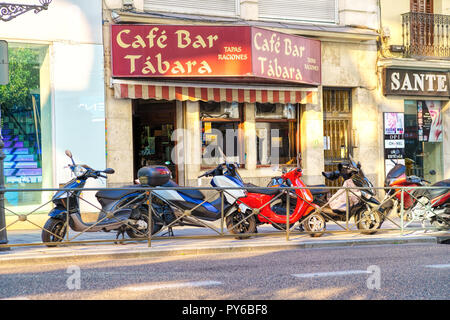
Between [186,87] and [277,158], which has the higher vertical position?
[186,87]

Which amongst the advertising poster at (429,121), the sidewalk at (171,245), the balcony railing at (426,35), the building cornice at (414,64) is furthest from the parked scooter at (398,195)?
the balcony railing at (426,35)

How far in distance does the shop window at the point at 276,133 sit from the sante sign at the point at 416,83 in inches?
115

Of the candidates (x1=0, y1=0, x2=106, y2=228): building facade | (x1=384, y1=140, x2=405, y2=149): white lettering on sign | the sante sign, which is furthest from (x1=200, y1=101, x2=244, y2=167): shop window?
the sante sign

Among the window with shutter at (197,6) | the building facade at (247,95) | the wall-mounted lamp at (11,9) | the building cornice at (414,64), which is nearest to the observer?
the wall-mounted lamp at (11,9)

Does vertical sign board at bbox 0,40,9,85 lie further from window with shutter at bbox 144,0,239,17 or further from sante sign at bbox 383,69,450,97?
sante sign at bbox 383,69,450,97

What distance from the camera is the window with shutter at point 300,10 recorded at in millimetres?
17500

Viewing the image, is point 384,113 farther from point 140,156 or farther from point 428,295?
point 428,295

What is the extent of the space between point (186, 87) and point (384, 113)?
6103 millimetres

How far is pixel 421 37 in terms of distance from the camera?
19562 millimetres

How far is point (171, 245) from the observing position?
1016 centimetres

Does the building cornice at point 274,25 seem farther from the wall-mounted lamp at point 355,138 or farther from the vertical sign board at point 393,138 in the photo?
the wall-mounted lamp at point 355,138

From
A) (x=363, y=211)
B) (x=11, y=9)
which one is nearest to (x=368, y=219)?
(x=363, y=211)

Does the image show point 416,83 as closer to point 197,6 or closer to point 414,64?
point 414,64

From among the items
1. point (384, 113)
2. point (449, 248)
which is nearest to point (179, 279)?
point (449, 248)
